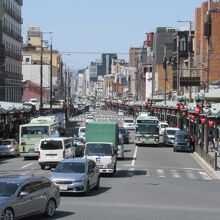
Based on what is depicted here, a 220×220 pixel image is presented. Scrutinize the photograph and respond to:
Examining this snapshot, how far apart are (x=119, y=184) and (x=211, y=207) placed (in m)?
8.88

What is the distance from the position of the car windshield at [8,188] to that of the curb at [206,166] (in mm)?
21447

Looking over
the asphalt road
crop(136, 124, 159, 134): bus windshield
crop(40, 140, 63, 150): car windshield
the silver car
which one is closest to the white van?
crop(40, 140, 63, 150): car windshield

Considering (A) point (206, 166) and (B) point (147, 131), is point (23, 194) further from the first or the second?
(B) point (147, 131)

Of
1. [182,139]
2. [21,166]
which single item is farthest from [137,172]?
[182,139]

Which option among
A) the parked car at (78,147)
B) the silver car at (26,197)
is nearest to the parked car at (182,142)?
the parked car at (78,147)

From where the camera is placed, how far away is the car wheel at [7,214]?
714 inches

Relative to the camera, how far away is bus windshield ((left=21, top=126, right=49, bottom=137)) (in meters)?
51.2

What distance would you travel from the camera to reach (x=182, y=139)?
2458 inches

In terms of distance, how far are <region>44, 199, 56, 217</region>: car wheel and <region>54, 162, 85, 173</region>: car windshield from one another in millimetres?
7082

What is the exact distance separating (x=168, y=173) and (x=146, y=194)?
13.2m

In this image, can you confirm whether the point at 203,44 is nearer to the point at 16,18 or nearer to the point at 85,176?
the point at 16,18

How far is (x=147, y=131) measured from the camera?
65.8 meters

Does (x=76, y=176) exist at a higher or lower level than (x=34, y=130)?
lower

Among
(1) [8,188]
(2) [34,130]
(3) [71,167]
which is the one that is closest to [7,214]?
(1) [8,188]
